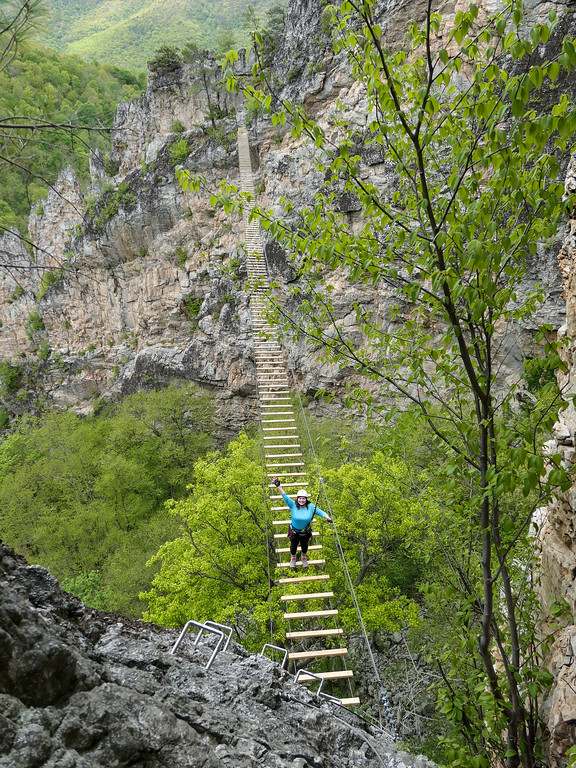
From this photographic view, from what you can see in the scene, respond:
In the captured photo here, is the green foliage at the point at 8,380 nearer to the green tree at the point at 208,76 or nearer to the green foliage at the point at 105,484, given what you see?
the green foliage at the point at 105,484

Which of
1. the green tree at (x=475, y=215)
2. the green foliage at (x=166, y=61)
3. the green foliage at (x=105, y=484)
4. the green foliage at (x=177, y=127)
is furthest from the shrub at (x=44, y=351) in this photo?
the green tree at (x=475, y=215)

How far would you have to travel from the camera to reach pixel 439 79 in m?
1.97

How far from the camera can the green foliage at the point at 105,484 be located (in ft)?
56.0

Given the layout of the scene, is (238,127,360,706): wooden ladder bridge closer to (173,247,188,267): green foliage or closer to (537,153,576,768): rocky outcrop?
(537,153,576,768): rocky outcrop

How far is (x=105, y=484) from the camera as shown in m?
19.4

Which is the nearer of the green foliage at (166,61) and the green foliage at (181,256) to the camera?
the green foliage at (181,256)

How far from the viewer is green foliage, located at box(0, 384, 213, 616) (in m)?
17.1

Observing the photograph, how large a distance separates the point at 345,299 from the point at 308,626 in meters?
11.7

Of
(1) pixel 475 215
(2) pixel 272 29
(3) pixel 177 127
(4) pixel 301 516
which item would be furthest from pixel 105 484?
(2) pixel 272 29

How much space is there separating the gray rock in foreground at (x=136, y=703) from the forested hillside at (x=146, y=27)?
3653 inches

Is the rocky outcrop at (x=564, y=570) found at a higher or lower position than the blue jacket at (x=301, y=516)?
higher

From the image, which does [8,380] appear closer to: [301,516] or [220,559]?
[220,559]

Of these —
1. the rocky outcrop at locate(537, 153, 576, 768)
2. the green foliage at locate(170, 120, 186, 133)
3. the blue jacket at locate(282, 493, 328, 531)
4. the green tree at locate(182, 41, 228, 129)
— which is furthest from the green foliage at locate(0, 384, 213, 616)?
the green tree at locate(182, 41, 228, 129)

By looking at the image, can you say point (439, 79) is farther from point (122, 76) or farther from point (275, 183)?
point (122, 76)
